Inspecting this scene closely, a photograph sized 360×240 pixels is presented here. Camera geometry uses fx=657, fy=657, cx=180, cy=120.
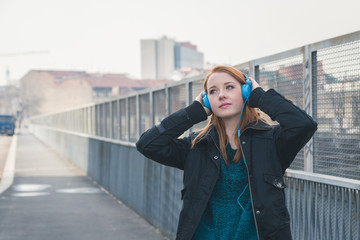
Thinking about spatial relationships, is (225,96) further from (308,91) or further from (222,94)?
(308,91)

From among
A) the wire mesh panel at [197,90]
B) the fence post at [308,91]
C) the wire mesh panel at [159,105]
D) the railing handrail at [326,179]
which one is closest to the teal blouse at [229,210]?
the railing handrail at [326,179]

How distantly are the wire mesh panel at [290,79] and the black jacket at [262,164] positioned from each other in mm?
1938

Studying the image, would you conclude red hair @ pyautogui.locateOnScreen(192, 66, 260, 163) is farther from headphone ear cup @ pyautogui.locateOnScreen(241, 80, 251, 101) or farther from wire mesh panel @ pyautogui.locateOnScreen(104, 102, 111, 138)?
wire mesh panel @ pyautogui.locateOnScreen(104, 102, 111, 138)

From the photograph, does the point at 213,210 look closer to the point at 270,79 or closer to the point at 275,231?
the point at 275,231

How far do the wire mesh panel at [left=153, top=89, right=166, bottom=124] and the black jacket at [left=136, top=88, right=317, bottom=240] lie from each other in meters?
5.99

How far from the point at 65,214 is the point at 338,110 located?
22.1 ft

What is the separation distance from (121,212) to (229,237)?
7959mm

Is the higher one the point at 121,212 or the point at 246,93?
the point at 246,93

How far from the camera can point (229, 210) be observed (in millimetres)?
2971

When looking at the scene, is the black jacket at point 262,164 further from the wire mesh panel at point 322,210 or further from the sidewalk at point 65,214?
the sidewalk at point 65,214

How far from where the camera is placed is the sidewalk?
8586 mm

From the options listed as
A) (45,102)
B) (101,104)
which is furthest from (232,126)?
(45,102)

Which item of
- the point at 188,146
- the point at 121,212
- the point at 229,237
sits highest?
the point at 188,146

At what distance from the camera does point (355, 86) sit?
4281 mm
